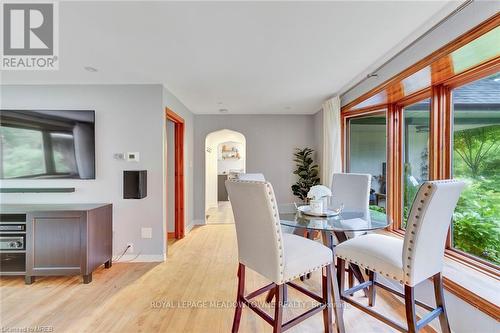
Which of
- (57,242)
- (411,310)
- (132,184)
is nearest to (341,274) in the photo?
(411,310)

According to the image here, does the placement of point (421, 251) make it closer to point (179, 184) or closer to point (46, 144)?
point (179, 184)

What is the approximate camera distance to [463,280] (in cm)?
163

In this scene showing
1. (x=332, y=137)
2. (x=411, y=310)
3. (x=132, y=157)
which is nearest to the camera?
(x=411, y=310)

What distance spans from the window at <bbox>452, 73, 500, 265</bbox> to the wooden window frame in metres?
0.05

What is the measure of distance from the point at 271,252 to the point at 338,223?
0.70 metres

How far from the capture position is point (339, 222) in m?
1.86

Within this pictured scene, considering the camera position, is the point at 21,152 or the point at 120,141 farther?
the point at 120,141

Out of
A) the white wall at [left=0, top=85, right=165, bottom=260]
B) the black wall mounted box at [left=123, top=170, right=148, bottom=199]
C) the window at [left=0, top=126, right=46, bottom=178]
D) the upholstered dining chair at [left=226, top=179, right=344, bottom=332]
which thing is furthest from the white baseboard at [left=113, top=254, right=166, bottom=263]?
the upholstered dining chair at [left=226, top=179, right=344, bottom=332]

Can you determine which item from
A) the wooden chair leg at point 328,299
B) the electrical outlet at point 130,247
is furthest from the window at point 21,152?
the wooden chair leg at point 328,299

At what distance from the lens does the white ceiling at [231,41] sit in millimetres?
1519

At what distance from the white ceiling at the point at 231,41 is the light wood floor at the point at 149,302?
226cm

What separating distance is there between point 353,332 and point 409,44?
92.1 inches

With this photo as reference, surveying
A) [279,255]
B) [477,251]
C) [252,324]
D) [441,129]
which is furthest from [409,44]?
[252,324]

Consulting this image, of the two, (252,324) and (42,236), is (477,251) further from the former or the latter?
(42,236)
